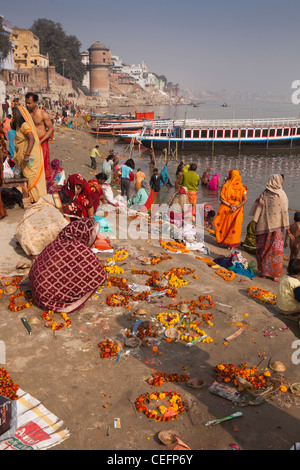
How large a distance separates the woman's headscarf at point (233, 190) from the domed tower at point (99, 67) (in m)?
102

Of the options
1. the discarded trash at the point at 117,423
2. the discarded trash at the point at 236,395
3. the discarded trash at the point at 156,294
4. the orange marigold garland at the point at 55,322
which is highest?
the orange marigold garland at the point at 55,322

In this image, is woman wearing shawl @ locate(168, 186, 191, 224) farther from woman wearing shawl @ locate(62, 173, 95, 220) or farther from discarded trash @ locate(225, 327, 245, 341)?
discarded trash @ locate(225, 327, 245, 341)

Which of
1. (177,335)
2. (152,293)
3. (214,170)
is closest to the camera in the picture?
(177,335)

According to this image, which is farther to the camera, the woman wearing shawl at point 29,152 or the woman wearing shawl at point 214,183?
the woman wearing shawl at point 214,183

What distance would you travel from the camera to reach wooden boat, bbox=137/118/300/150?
1305 inches

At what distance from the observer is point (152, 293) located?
536 cm

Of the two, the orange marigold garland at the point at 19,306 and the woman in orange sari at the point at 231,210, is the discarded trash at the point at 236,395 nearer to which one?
the orange marigold garland at the point at 19,306

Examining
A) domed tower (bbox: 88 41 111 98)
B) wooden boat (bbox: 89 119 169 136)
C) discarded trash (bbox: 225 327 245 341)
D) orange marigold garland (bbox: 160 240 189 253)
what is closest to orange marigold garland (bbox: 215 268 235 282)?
orange marigold garland (bbox: 160 240 189 253)

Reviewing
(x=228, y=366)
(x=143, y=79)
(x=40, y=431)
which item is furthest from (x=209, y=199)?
(x=143, y=79)

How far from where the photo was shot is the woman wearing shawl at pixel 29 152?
21.8 ft

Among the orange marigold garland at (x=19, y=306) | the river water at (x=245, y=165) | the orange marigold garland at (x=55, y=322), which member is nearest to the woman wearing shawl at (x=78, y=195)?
the orange marigold garland at (x=19, y=306)

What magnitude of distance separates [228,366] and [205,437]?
38.7 inches

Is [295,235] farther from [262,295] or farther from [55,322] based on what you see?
[55,322]

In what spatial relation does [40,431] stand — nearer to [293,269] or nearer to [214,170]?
[293,269]
